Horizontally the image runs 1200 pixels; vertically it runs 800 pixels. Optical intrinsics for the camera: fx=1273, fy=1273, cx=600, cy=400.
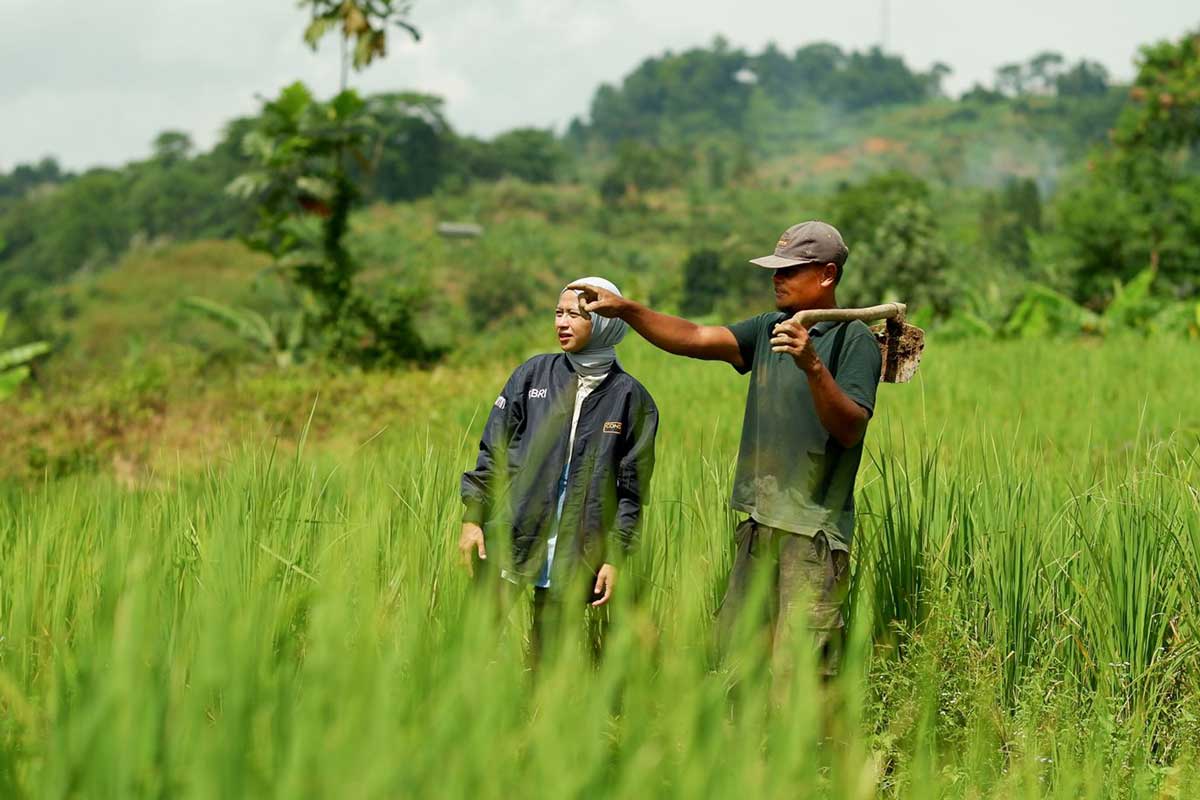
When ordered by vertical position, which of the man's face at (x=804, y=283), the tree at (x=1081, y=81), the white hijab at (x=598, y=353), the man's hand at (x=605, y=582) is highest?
the tree at (x=1081, y=81)

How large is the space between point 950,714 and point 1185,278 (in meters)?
22.3

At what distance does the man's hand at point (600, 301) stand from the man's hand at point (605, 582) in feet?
1.96

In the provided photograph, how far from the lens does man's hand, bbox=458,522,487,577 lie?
9.94ft

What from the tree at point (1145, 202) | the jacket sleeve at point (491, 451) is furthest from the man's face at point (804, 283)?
the tree at point (1145, 202)

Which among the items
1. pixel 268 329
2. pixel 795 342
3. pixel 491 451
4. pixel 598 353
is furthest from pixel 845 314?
pixel 268 329

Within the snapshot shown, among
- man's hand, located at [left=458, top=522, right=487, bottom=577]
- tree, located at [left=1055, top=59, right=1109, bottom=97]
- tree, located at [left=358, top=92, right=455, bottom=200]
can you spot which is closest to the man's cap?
man's hand, located at [left=458, top=522, right=487, bottom=577]

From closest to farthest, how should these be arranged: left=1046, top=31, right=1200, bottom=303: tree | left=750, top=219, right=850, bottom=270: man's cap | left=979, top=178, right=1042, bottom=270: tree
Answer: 1. left=750, top=219, right=850, bottom=270: man's cap
2. left=1046, top=31, right=1200, bottom=303: tree
3. left=979, top=178, right=1042, bottom=270: tree

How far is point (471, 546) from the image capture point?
120 inches

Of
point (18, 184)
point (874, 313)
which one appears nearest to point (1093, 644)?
point (874, 313)

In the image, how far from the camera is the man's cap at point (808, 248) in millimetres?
2973

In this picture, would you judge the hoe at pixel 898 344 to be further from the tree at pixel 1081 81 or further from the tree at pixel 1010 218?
the tree at pixel 1081 81

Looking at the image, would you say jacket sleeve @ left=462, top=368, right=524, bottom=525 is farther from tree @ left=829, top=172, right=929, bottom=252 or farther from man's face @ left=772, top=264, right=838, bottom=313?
tree @ left=829, top=172, right=929, bottom=252

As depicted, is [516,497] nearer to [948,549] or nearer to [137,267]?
[948,549]

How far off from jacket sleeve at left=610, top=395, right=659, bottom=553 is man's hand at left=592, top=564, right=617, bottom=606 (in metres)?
0.10
